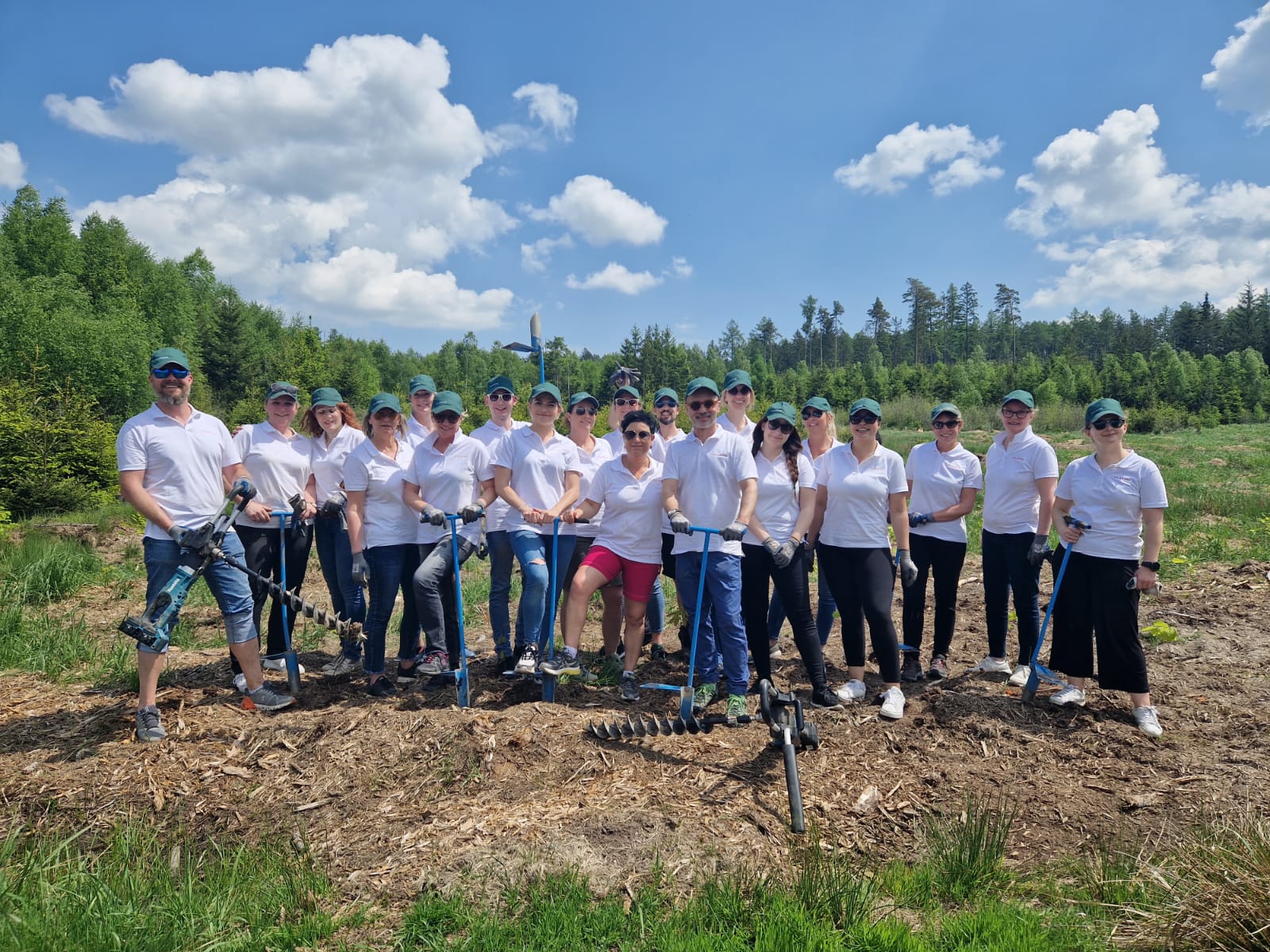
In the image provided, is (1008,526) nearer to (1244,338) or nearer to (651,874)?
(651,874)

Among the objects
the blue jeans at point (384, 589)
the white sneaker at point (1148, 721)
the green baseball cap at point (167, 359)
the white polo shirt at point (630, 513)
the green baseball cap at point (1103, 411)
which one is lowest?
the white sneaker at point (1148, 721)

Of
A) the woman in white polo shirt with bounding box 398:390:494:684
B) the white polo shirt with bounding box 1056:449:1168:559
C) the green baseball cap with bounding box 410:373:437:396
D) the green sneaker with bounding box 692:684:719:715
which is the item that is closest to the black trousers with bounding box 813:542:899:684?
the green sneaker with bounding box 692:684:719:715

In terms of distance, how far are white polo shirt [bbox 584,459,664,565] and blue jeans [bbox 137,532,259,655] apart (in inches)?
98.1

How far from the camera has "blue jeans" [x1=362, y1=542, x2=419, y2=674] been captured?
553 cm

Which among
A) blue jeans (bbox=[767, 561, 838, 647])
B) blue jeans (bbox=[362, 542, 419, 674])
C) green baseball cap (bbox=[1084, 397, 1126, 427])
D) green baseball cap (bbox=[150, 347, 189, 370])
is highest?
green baseball cap (bbox=[150, 347, 189, 370])

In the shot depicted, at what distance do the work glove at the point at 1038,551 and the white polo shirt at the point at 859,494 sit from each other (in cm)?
123

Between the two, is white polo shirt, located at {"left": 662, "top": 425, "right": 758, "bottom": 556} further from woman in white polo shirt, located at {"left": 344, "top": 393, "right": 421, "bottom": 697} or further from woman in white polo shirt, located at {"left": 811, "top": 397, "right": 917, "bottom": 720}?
woman in white polo shirt, located at {"left": 344, "top": 393, "right": 421, "bottom": 697}

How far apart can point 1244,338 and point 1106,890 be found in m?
96.4

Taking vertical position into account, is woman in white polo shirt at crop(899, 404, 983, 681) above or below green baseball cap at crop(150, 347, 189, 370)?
below

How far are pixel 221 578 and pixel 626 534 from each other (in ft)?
9.04

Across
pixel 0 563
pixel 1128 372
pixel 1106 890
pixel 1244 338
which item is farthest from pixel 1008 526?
pixel 1244 338

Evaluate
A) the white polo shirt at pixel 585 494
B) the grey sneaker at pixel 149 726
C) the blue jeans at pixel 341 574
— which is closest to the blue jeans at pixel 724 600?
the white polo shirt at pixel 585 494

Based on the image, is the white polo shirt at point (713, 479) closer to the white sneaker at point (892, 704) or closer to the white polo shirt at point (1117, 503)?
the white sneaker at point (892, 704)

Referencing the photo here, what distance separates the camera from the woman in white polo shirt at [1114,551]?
4.97 meters
